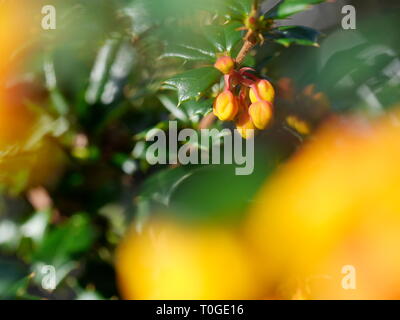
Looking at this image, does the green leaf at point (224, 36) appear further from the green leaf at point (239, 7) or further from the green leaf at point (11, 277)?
the green leaf at point (11, 277)

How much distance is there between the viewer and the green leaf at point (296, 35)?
A: 48cm

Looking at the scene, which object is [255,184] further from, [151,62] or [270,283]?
[151,62]

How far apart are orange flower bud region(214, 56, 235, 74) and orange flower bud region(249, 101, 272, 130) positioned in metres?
0.04

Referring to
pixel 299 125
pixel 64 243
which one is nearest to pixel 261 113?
pixel 299 125

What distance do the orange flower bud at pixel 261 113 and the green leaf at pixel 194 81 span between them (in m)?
0.05

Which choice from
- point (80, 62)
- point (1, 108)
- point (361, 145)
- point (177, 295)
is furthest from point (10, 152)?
point (361, 145)

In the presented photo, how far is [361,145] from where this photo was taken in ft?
1.88

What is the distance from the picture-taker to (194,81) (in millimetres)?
477

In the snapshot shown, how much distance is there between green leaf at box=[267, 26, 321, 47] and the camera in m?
0.48

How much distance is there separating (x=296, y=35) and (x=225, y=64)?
0.29 ft

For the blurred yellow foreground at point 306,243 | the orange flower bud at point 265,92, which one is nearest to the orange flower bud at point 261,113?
the orange flower bud at point 265,92

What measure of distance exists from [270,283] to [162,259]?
12 centimetres

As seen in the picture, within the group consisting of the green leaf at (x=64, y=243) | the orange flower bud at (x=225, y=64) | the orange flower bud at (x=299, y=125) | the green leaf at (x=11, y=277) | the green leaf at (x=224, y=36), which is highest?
the green leaf at (x=224, y=36)

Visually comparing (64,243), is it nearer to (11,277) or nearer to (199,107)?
(11,277)
